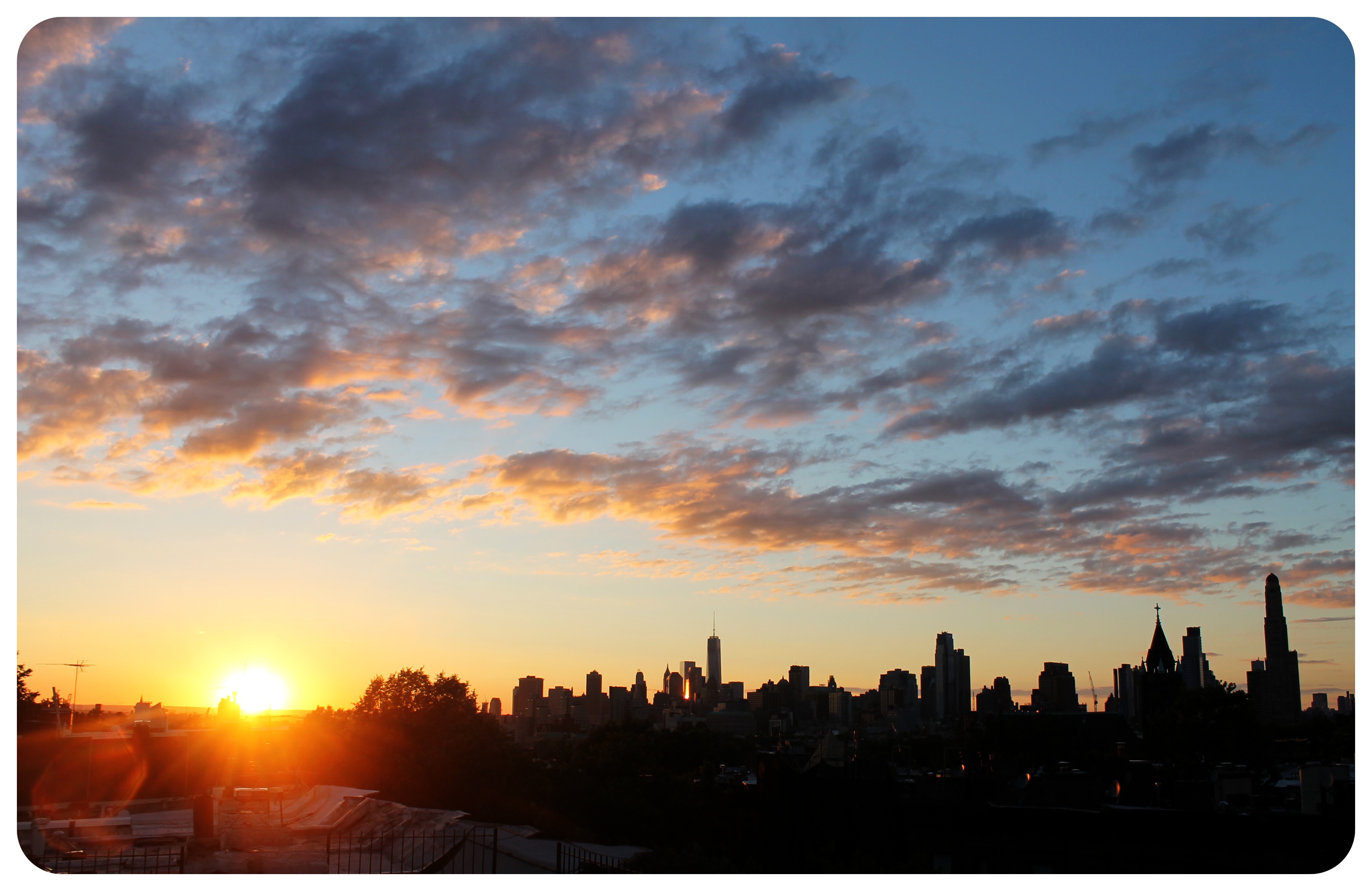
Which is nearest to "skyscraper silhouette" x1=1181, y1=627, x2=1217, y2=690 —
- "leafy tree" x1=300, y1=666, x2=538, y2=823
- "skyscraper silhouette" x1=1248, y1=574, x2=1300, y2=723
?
"skyscraper silhouette" x1=1248, y1=574, x2=1300, y2=723

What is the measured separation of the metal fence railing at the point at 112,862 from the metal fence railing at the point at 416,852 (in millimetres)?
3668

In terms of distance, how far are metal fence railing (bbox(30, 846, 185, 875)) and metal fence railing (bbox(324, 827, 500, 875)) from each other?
367cm

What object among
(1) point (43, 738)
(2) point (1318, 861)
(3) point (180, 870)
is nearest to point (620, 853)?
(3) point (180, 870)

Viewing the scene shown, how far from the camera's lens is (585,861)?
74.4ft

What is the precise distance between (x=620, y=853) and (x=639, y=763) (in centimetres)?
2509

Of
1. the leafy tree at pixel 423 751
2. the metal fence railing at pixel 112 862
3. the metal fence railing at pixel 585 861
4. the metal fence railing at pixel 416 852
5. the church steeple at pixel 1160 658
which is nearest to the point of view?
the metal fence railing at pixel 585 861

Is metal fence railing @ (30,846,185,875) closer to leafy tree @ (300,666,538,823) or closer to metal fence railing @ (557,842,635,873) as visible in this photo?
metal fence railing @ (557,842,635,873)

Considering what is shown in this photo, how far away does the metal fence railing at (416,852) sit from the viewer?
25328 millimetres

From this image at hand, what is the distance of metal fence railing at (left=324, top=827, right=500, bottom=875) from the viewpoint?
25328 mm

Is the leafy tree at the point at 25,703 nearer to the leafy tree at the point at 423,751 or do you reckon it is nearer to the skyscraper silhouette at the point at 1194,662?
the leafy tree at the point at 423,751

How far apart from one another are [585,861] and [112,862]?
37.5ft

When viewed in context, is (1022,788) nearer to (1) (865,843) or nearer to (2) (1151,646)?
(1) (865,843)

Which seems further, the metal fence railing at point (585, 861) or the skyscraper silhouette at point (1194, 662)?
the skyscraper silhouette at point (1194, 662)

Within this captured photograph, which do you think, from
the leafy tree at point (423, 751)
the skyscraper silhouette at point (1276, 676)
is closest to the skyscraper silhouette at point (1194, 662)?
the skyscraper silhouette at point (1276, 676)
